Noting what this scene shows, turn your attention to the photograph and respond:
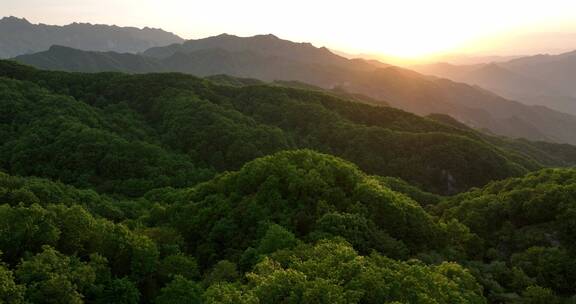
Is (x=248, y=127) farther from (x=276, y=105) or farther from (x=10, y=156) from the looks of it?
(x=10, y=156)

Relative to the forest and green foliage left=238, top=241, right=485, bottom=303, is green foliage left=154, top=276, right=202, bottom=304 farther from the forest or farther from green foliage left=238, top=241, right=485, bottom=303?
green foliage left=238, top=241, right=485, bottom=303

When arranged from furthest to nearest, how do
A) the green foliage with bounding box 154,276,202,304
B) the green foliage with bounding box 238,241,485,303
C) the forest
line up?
the green foliage with bounding box 154,276,202,304
the forest
the green foliage with bounding box 238,241,485,303

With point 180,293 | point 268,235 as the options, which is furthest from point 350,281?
point 180,293

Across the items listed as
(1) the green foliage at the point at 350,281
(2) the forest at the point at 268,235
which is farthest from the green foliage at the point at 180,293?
(1) the green foliage at the point at 350,281

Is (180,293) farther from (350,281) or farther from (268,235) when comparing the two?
(350,281)

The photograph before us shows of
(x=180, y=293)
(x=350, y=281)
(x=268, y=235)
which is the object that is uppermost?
(x=350, y=281)

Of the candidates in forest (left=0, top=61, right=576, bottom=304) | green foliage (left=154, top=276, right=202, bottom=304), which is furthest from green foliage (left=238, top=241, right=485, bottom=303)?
green foliage (left=154, top=276, right=202, bottom=304)

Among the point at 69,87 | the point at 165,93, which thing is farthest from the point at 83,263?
the point at 69,87

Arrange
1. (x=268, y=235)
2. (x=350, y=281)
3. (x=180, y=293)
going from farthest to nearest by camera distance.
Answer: (x=268, y=235), (x=180, y=293), (x=350, y=281)

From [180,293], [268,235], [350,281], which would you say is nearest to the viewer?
[350,281]

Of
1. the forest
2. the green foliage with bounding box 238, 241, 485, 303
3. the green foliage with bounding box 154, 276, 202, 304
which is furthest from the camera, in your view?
the green foliage with bounding box 154, 276, 202, 304

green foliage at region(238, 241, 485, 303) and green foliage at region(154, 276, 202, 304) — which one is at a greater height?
green foliage at region(238, 241, 485, 303)
